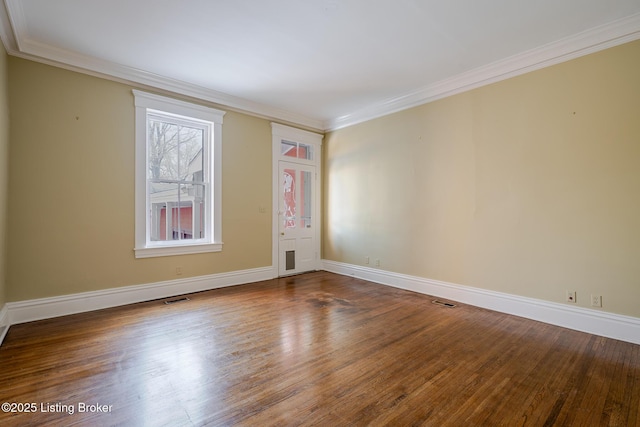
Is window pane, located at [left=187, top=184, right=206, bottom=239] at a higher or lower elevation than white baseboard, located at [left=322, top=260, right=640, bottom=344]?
higher

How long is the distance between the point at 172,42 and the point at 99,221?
2275mm

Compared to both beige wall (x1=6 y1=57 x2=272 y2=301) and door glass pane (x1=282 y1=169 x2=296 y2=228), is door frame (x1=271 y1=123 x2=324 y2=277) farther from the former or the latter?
beige wall (x1=6 y1=57 x2=272 y2=301)

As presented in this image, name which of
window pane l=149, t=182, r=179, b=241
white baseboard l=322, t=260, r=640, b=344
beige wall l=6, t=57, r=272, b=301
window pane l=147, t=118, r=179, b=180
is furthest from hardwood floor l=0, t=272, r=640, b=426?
window pane l=147, t=118, r=179, b=180

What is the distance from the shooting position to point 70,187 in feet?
11.2

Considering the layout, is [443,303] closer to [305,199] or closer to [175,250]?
[305,199]

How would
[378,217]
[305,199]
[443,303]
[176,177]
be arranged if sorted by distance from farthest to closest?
[305,199]
[378,217]
[176,177]
[443,303]

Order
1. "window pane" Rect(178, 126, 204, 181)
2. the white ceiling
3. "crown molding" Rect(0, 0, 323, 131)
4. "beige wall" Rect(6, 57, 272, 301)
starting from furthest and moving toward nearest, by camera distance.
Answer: "window pane" Rect(178, 126, 204, 181) → "beige wall" Rect(6, 57, 272, 301) → "crown molding" Rect(0, 0, 323, 131) → the white ceiling

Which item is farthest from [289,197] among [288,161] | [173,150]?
[173,150]

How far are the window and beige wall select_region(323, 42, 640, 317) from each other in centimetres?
266

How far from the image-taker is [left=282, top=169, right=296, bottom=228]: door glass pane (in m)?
5.48

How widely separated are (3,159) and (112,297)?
1.83 metres

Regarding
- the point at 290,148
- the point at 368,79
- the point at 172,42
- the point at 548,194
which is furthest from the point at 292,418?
the point at 290,148

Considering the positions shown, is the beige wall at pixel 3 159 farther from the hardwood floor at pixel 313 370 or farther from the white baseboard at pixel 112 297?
the hardwood floor at pixel 313 370

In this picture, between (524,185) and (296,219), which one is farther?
(296,219)
